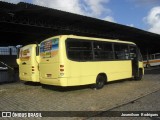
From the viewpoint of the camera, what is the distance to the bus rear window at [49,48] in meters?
11.2

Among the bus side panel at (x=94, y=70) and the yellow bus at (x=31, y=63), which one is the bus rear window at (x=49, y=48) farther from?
the bus side panel at (x=94, y=70)

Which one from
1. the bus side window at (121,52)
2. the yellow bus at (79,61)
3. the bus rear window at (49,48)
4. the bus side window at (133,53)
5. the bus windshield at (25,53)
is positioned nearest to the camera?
the yellow bus at (79,61)

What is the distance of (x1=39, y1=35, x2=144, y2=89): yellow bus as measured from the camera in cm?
1098

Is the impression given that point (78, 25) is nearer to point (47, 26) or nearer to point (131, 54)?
point (47, 26)

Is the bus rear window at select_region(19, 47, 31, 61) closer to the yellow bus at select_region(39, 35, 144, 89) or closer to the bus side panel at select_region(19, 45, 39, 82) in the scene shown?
the bus side panel at select_region(19, 45, 39, 82)

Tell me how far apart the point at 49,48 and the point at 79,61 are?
1539 mm

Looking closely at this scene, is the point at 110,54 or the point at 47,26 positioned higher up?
the point at 47,26

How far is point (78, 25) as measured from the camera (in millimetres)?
34094

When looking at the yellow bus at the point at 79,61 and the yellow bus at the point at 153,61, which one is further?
the yellow bus at the point at 153,61

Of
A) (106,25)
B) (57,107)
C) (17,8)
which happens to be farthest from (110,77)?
(106,25)

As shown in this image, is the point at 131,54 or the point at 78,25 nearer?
the point at 131,54

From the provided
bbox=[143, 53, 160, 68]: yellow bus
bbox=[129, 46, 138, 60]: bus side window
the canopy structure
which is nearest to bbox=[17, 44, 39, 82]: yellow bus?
bbox=[129, 46, 138, 60]: bus side window

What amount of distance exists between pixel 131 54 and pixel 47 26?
16.2 m

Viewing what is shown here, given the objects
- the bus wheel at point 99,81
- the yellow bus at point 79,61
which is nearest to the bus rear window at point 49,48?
the yellow bus at point 79,61
